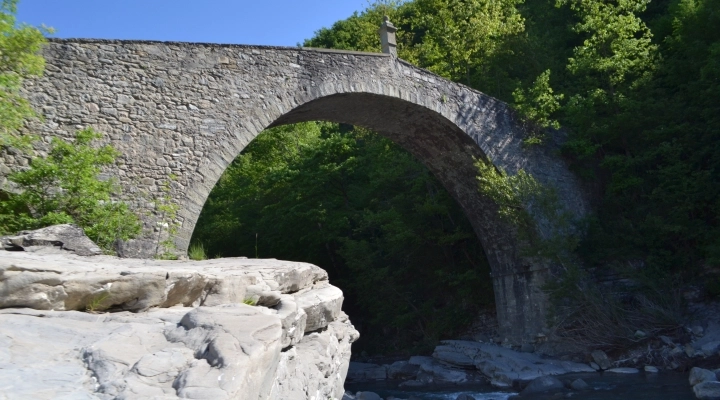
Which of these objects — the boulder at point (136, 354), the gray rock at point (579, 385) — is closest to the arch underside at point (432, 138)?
the gray rock at point (579, 385)

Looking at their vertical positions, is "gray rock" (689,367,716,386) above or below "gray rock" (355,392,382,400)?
above

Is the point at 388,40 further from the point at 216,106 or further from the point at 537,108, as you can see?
the point at 216,106

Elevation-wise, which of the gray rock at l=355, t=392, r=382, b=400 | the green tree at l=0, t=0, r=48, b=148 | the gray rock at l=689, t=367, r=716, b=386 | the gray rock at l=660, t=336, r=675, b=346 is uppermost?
the green tree at l=0, t=0, r=48, b=148

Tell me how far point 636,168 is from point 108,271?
12856 millimetres

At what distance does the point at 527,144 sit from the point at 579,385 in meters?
4.85

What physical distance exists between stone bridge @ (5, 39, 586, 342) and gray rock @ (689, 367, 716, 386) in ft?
13.8

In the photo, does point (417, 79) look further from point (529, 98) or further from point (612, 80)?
point (612, 80)

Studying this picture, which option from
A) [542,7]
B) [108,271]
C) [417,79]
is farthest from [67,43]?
[542,7]

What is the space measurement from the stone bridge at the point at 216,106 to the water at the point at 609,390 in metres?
2.45

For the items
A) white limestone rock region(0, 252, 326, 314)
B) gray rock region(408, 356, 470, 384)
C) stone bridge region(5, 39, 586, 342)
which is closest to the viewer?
white limestone rock region(0, 252, 326, 314)

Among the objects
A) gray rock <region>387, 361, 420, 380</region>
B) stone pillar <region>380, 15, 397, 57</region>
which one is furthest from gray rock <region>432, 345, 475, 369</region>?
stone pillar <region>380, 15, 397, 57</region>

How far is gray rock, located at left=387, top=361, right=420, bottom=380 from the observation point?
15.2m

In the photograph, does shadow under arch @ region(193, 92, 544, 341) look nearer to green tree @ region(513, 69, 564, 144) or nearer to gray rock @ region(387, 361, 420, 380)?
green tree @ region(513, 69, 564, 144)

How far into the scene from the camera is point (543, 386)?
38.6 ft
